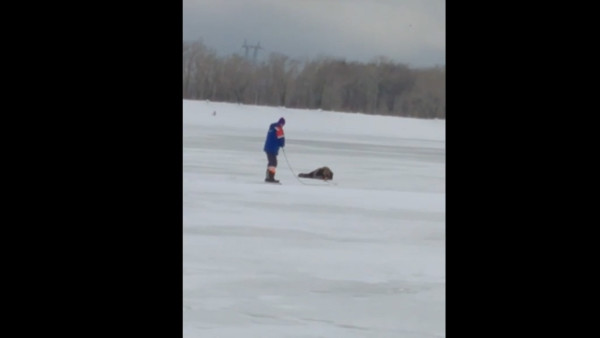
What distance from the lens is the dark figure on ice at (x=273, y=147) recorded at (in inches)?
401

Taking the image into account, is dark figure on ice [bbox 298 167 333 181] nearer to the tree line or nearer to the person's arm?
the person's arm

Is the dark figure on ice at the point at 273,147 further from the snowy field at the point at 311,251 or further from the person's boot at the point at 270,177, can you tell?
the snowy field at the point at 311,251

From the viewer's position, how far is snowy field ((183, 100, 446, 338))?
4.00 meters

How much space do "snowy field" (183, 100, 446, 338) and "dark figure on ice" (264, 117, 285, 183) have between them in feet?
0.58

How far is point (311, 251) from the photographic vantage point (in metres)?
5.92

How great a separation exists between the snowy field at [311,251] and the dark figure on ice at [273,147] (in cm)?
18

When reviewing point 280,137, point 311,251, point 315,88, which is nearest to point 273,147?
point 280,137

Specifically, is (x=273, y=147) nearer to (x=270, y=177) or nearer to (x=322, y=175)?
(x=270, y=177)

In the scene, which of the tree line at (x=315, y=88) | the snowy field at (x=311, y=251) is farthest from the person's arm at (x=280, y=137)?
the tree line at (x=315, y=88)
